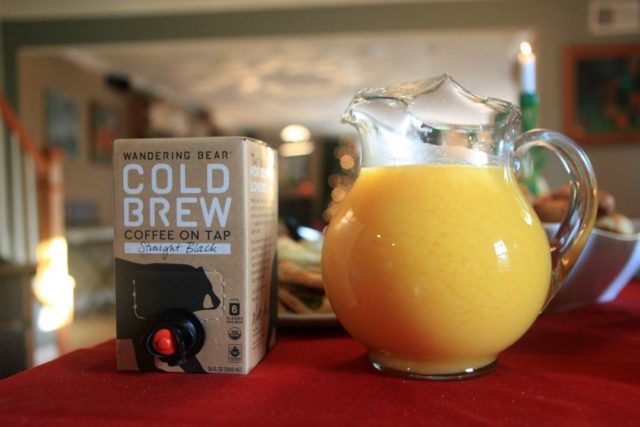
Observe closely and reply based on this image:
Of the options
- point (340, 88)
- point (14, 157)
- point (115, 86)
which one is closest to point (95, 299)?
point (14, 157)

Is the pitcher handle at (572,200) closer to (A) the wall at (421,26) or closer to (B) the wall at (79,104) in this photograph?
(A) the wall at (421,26)

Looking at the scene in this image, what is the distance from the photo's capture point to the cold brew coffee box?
1.63ft

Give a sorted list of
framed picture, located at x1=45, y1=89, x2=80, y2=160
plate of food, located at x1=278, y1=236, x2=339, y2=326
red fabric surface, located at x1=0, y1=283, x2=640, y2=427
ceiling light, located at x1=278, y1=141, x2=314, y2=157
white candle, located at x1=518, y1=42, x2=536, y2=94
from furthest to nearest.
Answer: ceiling light, located at x1=278, y1=141, x2=314, y2=157 < framed picture, located at x1=45, y1=89, x2=80, y2=160 < white candle, located at x1=518, y1=42, x2=536, y2=94 < plate of food, located at x1=278, y1=236, x2=339, y2=326 < red fabric surface, located at x1=0, y1=283, x2=640, y2=427

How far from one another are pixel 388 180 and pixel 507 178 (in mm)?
109

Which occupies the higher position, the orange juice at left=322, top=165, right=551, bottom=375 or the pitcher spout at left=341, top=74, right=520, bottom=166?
the pitcher spout at left=341, top=74, right=520, bottom=166

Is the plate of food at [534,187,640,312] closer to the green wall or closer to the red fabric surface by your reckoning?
the red fabric surface

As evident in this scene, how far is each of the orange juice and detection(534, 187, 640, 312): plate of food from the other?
239 millimetres

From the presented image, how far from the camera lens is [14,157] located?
4469mm

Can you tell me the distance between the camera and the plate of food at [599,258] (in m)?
0.72

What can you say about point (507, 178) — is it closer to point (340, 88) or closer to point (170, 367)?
point (170, 367)

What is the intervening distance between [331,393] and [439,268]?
13 centimetres

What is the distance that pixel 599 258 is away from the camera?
2.39 ft

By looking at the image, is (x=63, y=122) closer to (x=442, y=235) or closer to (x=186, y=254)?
(x=186, y=254)

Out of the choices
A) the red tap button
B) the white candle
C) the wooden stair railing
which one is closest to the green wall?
the wooden stair railing
